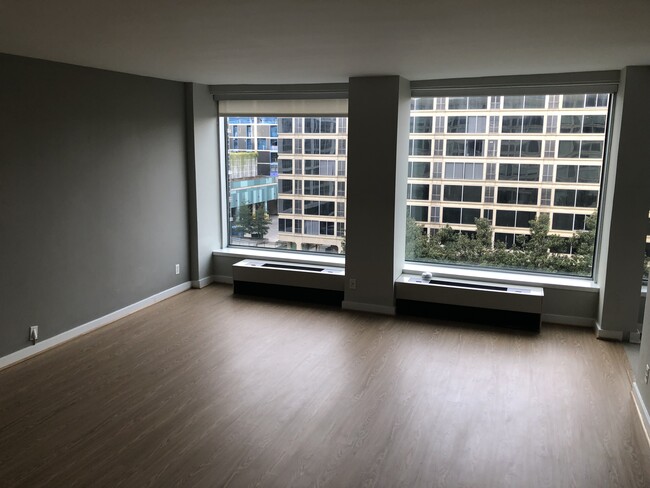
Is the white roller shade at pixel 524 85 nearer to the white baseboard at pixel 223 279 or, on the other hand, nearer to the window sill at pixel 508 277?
the window sill at pixel 508 277

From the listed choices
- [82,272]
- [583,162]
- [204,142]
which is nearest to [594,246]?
[583,162]

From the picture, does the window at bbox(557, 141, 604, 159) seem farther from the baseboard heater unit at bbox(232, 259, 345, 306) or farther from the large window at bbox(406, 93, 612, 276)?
the baseboard heater unit at bbox(232, 259, 345, 306)

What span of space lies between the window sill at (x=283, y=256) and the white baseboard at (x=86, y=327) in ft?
2.03

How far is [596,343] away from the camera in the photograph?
457 centimetres

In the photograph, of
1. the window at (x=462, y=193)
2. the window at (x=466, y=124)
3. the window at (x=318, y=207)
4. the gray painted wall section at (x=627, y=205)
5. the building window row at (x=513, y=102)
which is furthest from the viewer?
the window at (x=318, y=207)

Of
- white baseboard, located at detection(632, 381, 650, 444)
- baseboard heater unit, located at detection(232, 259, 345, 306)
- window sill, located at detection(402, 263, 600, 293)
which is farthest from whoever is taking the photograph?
baseboard heater unit, located at detection(232, 259, 345, 306)

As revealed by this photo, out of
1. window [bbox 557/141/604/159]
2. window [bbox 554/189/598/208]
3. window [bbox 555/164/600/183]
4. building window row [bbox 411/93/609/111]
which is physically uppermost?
building window row [bbox 411/93/609/111]

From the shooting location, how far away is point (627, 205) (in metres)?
4.46

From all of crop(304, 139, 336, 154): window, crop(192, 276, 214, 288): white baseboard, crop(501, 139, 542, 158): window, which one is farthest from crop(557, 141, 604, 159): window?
crop(192, 276, 214, 288): white baseboard

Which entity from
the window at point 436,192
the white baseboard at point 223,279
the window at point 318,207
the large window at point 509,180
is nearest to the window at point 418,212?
the large window at point 509,180

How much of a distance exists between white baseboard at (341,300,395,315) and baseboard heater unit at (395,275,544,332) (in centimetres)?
10

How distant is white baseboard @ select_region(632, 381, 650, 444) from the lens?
123 inches

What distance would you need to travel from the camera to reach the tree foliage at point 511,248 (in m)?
5.14

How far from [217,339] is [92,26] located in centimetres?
271
